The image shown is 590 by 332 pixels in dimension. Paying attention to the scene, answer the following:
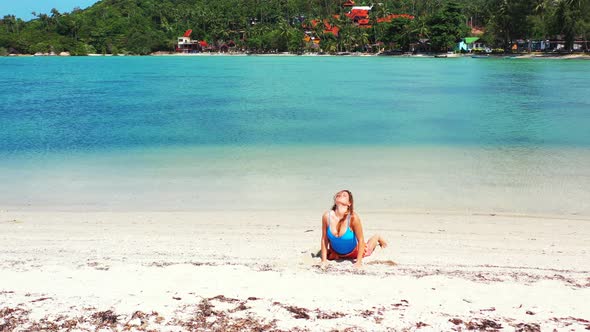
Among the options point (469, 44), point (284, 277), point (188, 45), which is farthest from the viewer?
point (188, 45)

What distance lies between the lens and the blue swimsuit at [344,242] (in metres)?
6.12

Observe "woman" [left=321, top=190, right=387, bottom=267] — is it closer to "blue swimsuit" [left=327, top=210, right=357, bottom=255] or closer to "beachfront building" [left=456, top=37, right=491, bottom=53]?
"blue swimsuit" [left=327, top=210, right=357, bottom=255]

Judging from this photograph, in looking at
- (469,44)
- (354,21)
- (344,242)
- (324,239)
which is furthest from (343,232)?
(354,21)

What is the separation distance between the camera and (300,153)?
16.2 meters

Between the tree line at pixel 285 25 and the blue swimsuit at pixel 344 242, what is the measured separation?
9658 centimetres

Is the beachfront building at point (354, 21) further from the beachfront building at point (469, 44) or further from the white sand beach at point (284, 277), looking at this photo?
the white sand beach at point (284, 277)

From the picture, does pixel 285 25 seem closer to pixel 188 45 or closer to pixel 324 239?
pixel 188 45

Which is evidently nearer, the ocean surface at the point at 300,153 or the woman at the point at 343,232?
the woman at the point at 343,232

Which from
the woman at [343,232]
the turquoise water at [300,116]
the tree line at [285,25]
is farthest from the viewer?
the tree line at [285,25]

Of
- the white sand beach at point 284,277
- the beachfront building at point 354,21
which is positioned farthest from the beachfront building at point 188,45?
the white sand beach at point 284,277

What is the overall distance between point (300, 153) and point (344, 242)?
10.2m

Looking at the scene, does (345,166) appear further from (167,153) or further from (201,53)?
(201,53)

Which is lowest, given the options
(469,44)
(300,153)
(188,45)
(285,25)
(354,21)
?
(300,153)

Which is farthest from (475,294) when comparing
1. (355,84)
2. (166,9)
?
(166,9)
